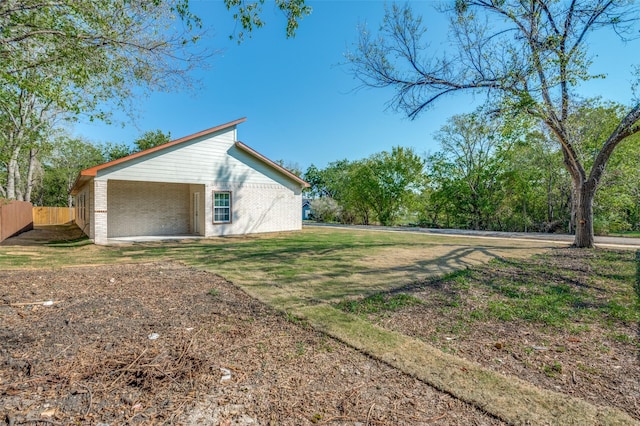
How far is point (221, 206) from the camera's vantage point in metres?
14.1

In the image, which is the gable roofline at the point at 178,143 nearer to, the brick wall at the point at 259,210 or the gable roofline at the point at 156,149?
the gable roofline at the point at 156,149

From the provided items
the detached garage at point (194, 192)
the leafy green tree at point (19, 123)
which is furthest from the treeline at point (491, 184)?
the leafy green tree at point (19, 123)

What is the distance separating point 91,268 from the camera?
6598 millimetres

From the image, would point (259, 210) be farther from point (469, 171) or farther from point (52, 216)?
point (52, 216)

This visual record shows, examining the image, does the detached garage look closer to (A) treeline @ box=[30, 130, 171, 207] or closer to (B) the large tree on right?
(B) the large tree on right

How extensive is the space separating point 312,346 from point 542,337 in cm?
256

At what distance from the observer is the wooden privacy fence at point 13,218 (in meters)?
12.3

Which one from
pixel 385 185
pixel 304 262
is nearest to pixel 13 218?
pixel 304 262

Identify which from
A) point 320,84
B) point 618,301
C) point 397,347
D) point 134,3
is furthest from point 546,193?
point 134,3

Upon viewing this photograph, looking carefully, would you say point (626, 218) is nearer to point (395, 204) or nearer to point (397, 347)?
point (395, 204)

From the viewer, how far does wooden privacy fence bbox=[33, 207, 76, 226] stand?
86.8 feet

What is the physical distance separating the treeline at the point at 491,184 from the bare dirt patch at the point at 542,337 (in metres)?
8.38

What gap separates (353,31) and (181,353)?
33.6 feet

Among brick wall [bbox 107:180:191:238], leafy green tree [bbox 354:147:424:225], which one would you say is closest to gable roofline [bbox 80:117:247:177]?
brick wall [bbox 107:180:191:238]
